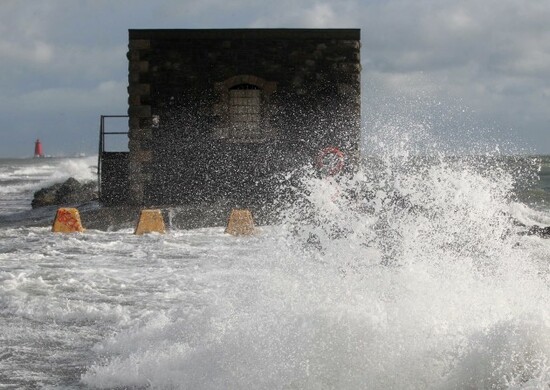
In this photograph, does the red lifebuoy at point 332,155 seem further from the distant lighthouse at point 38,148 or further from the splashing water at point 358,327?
the distant lighthouse at point 38,148

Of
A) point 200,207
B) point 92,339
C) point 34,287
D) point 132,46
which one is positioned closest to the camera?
point 92,339

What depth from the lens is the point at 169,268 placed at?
9.23m

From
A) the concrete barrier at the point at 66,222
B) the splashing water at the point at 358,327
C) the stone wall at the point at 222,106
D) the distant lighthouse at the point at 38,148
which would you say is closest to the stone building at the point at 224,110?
the stone wall at the point at 222,106

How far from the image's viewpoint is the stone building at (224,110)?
17.3m

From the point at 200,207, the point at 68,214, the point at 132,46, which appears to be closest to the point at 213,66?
the point at 132,46

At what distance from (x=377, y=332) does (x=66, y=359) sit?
200 cm

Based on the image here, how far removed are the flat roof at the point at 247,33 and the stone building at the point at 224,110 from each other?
0.07 ft

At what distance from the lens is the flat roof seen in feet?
56.7

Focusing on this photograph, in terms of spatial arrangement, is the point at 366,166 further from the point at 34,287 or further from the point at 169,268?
the point at 34,287

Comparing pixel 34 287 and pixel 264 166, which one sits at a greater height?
pixel 264 166

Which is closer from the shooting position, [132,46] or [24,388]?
[24,388]

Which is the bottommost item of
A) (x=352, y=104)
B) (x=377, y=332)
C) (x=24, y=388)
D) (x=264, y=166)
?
(x=24, y=388)

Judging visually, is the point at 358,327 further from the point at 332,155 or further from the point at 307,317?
the point at 332,155

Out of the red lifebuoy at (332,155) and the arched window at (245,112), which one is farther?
the arched window at (245,112)
